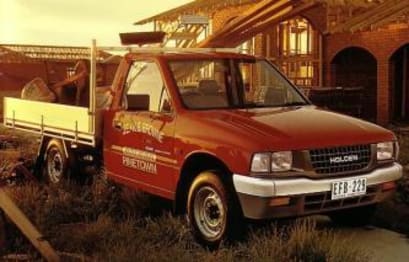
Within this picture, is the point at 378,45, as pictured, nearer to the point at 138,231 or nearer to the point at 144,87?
the point at 144,87

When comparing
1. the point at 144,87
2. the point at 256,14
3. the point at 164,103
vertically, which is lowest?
the point at 164,103

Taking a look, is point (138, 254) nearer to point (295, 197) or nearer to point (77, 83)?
point (295, 197)

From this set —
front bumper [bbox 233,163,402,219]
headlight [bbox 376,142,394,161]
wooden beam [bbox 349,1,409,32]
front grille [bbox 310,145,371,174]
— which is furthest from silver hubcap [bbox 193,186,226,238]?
wooden beam [bbox 349,1,409,32]

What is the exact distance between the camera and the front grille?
6.36 metres

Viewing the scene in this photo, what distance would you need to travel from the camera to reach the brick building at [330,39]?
57.7ft

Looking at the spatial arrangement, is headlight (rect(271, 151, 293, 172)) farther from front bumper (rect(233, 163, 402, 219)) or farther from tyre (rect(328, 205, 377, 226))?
tyre (rect(328, 205, 377, 226))

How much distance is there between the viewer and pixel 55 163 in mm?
10094

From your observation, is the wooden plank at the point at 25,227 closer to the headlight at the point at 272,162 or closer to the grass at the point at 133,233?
the grass at the point at 133,233

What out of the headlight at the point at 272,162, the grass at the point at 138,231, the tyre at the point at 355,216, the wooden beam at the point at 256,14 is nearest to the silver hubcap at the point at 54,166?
the grass at the point at 138,231

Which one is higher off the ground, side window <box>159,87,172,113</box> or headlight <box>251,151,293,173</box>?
side window <box>159,87,172,113</box>

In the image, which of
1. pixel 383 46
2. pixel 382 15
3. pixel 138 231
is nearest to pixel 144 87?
pixel 138 231

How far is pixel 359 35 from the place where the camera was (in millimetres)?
19250

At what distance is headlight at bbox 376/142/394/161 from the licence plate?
1.32 ft

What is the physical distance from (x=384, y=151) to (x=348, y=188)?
700 millimetres
